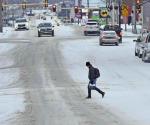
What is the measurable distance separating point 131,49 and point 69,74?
19.7 meters

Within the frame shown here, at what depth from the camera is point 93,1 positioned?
184 m

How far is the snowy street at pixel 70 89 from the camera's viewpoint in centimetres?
1864

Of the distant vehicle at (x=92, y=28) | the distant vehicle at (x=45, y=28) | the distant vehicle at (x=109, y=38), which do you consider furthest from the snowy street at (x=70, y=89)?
the distant vehicle at (x=92, y=28)

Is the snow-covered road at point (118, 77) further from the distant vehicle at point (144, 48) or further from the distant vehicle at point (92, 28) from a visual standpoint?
the distant vehicle at point (92, 28)

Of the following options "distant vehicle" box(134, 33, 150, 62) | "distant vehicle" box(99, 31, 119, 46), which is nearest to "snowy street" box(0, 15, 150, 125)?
"distant vehicle" box(134, 33, 150, 62)

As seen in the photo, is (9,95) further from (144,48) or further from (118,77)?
(144,48)

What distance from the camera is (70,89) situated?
2739 cm

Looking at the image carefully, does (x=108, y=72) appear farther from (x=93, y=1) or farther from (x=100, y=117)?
(x=93, y=1)

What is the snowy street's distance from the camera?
1864 centimetres

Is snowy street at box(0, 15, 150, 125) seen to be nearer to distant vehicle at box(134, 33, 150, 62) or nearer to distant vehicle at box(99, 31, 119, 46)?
distant vehicle at box(134, 33, 150, 62)

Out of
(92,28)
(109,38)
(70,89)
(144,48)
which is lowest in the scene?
(92,28)

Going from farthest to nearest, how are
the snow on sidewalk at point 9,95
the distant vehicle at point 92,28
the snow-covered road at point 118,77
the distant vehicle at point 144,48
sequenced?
the distant vehicle at point 92,28 < the distant vehicle at point 144,48 < the snow-covered road at point 118,77 < the snow on sidewalk at point 9,95

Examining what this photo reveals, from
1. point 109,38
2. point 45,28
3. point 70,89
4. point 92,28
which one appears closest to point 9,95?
point 70,89

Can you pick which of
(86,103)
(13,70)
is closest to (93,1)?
(13,70)
